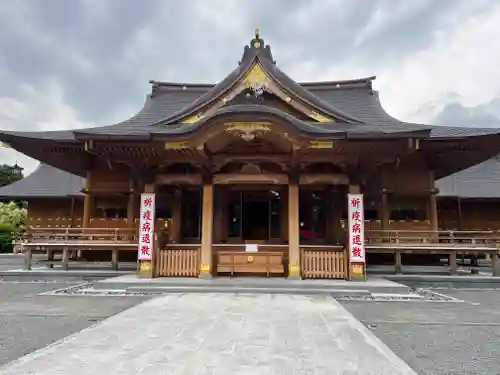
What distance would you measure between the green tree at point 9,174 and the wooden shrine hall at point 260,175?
46024mm

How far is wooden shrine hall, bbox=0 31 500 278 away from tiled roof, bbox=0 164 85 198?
19.5ft

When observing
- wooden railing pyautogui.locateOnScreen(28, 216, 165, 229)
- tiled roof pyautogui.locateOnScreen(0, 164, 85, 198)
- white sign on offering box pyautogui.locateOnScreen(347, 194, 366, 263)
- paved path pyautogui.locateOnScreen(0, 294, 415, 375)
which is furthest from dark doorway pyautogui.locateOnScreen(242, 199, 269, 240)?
tiled roof pyautogui.locateOnScreen(0, 164, 85, 198)

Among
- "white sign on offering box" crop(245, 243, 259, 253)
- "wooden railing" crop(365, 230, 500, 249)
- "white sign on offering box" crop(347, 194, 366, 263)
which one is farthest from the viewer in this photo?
"wooden railing" crop(365, 230, 500, 249)

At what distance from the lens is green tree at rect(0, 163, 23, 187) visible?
51969 mm

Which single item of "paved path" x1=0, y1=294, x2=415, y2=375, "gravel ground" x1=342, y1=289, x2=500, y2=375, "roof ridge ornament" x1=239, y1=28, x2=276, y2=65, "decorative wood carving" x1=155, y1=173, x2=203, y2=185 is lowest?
"gravel ground" x1=342, y1=289, x2=500, y2=375

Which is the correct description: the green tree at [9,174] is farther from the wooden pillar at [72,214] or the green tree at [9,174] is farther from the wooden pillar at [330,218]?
the wooden pillar at [330,218]

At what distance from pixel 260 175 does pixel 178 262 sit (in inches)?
129

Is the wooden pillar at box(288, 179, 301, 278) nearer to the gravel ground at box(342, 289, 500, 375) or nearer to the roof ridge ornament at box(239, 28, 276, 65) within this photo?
the gravel ground at box(342, 289, 500, 375)

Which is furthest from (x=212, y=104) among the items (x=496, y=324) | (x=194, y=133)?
(x=496, y=324)

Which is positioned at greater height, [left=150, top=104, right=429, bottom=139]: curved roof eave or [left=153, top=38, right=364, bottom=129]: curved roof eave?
[left=153, top=38, right=364, bottom=129]: curved roof eave

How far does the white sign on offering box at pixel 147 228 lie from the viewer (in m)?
10.0

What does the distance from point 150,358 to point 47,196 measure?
59.6 ft

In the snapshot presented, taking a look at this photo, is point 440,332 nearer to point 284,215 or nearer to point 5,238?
point 284,215

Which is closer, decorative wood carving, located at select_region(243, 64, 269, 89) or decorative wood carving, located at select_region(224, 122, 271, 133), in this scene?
decorative wood carving, located at select_region(224, 122, 271, 133)
